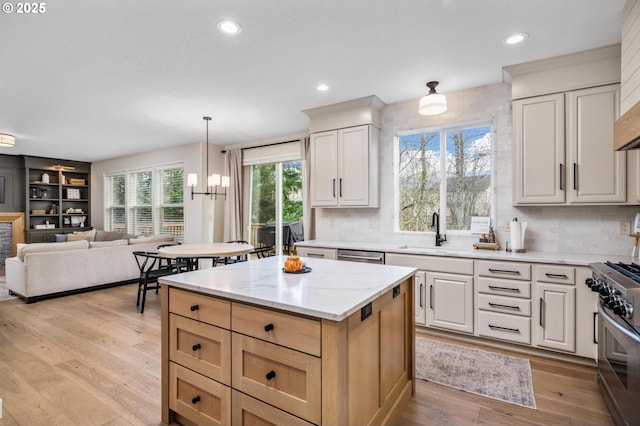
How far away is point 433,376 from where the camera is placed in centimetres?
258

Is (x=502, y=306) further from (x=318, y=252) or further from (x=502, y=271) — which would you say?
(x=318, y=252)

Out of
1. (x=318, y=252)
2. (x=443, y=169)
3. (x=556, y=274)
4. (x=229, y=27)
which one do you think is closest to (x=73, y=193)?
(x=318, y=252)

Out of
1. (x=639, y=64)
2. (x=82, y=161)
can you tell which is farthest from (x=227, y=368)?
(x=82, y=161)

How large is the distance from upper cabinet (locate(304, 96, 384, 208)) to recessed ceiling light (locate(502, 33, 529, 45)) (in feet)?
5.04

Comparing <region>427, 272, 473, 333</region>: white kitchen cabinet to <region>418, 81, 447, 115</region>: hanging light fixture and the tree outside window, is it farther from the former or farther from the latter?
<region>418, 81, 447, 115</region>: hanging light fixture

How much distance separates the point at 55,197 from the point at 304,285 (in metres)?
9.91

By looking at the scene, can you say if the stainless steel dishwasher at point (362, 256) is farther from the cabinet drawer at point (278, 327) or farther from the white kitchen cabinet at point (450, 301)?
the cabinet drawer at point (278, 327)

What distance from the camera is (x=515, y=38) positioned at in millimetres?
2621

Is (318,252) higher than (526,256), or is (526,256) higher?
(526,256)

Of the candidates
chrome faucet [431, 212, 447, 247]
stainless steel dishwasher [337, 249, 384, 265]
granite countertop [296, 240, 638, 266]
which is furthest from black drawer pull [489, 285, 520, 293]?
stainless steel dishwasher [337, 249, 384, 265]

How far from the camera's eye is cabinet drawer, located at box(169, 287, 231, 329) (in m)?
1.71

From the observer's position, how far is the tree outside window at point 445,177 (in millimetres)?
3760

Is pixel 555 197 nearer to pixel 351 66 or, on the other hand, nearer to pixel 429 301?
pixel 429 301

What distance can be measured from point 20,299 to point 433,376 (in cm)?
589
